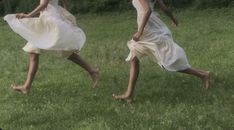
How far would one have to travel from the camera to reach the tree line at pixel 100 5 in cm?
2125

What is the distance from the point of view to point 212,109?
7.81 meters

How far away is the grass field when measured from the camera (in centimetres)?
740

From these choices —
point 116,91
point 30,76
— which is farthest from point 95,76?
point 30,76

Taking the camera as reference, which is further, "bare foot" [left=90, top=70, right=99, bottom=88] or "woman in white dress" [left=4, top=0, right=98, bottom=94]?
"bare foot" [left=90, top=70, right=99, bottom=88]

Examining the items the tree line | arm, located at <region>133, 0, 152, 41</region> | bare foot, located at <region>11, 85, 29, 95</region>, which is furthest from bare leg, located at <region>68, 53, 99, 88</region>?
the tree line

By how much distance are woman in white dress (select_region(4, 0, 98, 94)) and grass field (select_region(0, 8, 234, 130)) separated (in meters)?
0.57

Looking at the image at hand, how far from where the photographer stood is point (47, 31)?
908cm

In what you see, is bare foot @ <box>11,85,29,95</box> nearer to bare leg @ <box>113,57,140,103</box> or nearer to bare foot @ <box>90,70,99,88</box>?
bare foot @ <box>90,70,99,88</box>

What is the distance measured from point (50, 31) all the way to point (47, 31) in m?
0.05

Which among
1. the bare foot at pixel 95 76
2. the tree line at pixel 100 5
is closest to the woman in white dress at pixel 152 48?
the bare foot at pixel 95 76

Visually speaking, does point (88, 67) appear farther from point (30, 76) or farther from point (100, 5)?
point (100, 5)

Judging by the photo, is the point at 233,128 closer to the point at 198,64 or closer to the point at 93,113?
the point at 93,113

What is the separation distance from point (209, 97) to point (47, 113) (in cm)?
209

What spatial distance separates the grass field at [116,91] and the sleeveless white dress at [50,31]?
0.62 meters
